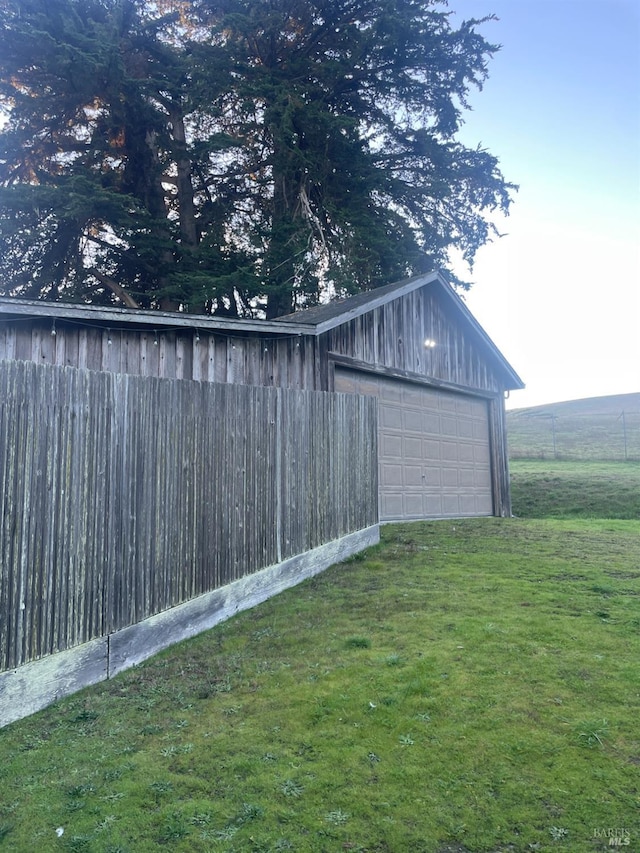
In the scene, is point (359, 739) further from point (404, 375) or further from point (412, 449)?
point (404, 375)

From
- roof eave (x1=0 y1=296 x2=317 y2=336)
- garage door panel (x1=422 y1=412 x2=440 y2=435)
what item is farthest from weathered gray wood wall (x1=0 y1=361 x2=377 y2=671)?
garage door panel (x1=422 y1=412 x2=440 y2=435)

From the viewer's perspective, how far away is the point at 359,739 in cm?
352

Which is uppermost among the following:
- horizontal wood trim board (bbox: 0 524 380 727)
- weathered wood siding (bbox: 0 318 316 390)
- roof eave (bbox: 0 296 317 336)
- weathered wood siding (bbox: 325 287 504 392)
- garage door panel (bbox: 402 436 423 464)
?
weathered wood siding (bbox: 325 287 504 392)

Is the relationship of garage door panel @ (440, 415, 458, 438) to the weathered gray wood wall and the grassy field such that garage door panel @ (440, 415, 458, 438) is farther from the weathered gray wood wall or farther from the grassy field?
the grassy field

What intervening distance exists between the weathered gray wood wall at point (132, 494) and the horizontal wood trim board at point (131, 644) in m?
0.09

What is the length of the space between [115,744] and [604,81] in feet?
44.7

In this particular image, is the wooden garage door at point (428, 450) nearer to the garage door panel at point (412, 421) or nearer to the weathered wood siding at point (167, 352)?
the garage door panel at point (412, 421)

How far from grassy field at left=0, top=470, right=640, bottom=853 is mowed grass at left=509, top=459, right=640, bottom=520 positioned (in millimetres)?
10314

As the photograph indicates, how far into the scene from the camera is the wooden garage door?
10.6 m

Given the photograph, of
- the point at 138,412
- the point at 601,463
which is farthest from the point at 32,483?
the point at 601,463

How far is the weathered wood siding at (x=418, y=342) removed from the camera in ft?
33.6

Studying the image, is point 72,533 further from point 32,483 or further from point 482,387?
point 482,387

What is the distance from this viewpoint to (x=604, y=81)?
11547 millimetres

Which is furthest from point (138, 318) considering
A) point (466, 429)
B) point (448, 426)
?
point (466, 429)
